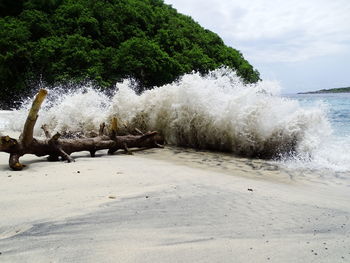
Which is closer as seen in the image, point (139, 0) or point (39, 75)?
point (39, 75)

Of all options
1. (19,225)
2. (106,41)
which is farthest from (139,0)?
(19,225)

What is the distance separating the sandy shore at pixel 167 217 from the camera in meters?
1.74

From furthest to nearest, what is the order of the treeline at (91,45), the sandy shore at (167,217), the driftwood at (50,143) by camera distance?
the treeline at (91,45) → the driftwood at (50,143) → the sandy shore at (167,217)

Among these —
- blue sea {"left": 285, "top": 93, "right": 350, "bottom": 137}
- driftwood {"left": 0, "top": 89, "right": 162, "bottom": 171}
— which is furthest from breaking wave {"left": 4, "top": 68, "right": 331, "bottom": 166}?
driftwood {"left": 0, "top": 89, "right": 162, "bottom": 171}

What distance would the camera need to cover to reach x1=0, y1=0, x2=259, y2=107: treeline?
60.0 ft

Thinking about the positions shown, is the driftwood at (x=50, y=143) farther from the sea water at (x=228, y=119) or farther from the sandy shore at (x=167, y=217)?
the sea water at (x=228, y=119)

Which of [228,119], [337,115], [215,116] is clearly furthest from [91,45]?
[228,119]

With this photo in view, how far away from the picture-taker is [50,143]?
4.39m

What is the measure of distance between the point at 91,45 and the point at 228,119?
16588 millimetres

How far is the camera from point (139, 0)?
27.4 meters

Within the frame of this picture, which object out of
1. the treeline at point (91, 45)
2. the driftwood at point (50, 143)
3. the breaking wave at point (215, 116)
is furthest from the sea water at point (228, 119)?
the treeline at point (91, 45)

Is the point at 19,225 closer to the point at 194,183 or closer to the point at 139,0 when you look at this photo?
the point at 194,183

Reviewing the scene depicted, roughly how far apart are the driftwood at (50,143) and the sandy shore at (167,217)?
334 mm

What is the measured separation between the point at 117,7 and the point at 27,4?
6.03m
